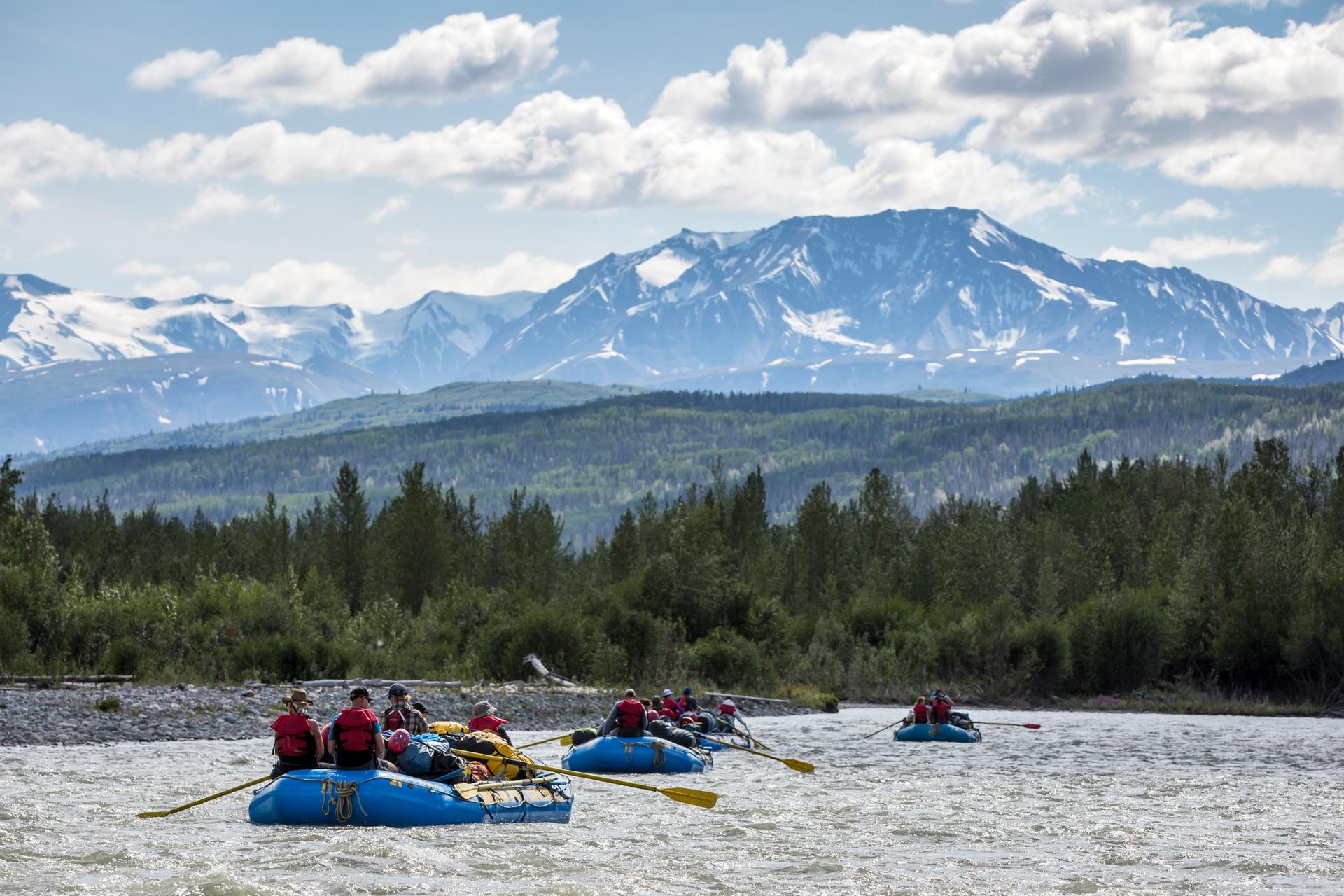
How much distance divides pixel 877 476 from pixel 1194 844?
373 ft

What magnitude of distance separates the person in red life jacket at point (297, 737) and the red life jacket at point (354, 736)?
0.84 meters

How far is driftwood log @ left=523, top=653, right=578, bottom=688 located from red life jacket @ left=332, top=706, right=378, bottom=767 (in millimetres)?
42717

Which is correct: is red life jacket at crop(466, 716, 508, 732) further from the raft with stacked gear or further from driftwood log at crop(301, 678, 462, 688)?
the raft with stacked gear

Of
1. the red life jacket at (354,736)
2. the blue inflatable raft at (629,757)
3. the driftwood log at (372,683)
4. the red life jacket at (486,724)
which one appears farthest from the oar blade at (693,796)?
the driftwood log at (372,683)

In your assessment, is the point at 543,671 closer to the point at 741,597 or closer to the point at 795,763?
the point at 741,597

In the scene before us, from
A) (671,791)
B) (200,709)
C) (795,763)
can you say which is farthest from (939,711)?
(671,791)

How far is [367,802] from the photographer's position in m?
32.4

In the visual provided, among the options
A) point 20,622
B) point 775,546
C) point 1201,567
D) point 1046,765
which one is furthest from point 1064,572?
point 20,622

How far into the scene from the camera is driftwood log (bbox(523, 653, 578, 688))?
75938mm

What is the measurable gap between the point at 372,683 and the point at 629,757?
2456 cm

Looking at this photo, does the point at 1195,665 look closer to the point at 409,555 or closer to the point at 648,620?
the point at 648,620

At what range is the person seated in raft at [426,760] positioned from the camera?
114ft

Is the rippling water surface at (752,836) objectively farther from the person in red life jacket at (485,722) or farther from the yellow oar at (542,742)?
the person in red life jacket at (485,722)

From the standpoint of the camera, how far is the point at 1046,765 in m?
52.8
